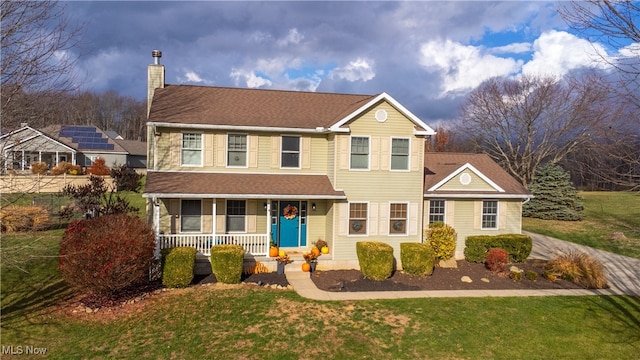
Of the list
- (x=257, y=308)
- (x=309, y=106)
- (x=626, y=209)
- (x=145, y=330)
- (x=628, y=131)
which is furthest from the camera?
(x=626, y=209)

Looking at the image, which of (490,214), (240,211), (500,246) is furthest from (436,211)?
(240,211)

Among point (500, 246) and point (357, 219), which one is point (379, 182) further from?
point (500, 246)

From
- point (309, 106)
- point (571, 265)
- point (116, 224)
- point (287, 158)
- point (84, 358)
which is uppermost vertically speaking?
point (309, 106)

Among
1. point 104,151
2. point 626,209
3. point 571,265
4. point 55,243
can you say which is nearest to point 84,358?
point 55,243

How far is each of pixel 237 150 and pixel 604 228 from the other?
2479 centimetres

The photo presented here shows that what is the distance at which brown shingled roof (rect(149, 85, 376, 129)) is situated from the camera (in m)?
16.4

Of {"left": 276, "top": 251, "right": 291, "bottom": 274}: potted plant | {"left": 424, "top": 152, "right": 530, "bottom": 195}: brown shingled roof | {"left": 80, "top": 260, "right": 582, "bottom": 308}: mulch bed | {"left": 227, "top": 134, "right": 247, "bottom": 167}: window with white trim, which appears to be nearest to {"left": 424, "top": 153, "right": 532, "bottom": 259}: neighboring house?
{"left": 424, "top": 152, "right": 530, "bottom": 195}: brown shingled roof

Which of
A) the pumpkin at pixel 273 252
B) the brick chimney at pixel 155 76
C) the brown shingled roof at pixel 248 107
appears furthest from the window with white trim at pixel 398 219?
the brick chimney at pixel 155 76

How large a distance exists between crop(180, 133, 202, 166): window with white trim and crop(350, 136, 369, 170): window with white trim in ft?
20.4

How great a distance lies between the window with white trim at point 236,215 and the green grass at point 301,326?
12.7 ft

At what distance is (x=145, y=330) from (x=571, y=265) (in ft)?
48.3

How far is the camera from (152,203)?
52.1 feet

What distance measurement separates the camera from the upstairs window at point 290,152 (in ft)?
56.0

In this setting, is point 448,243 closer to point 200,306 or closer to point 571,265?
point 571,265
